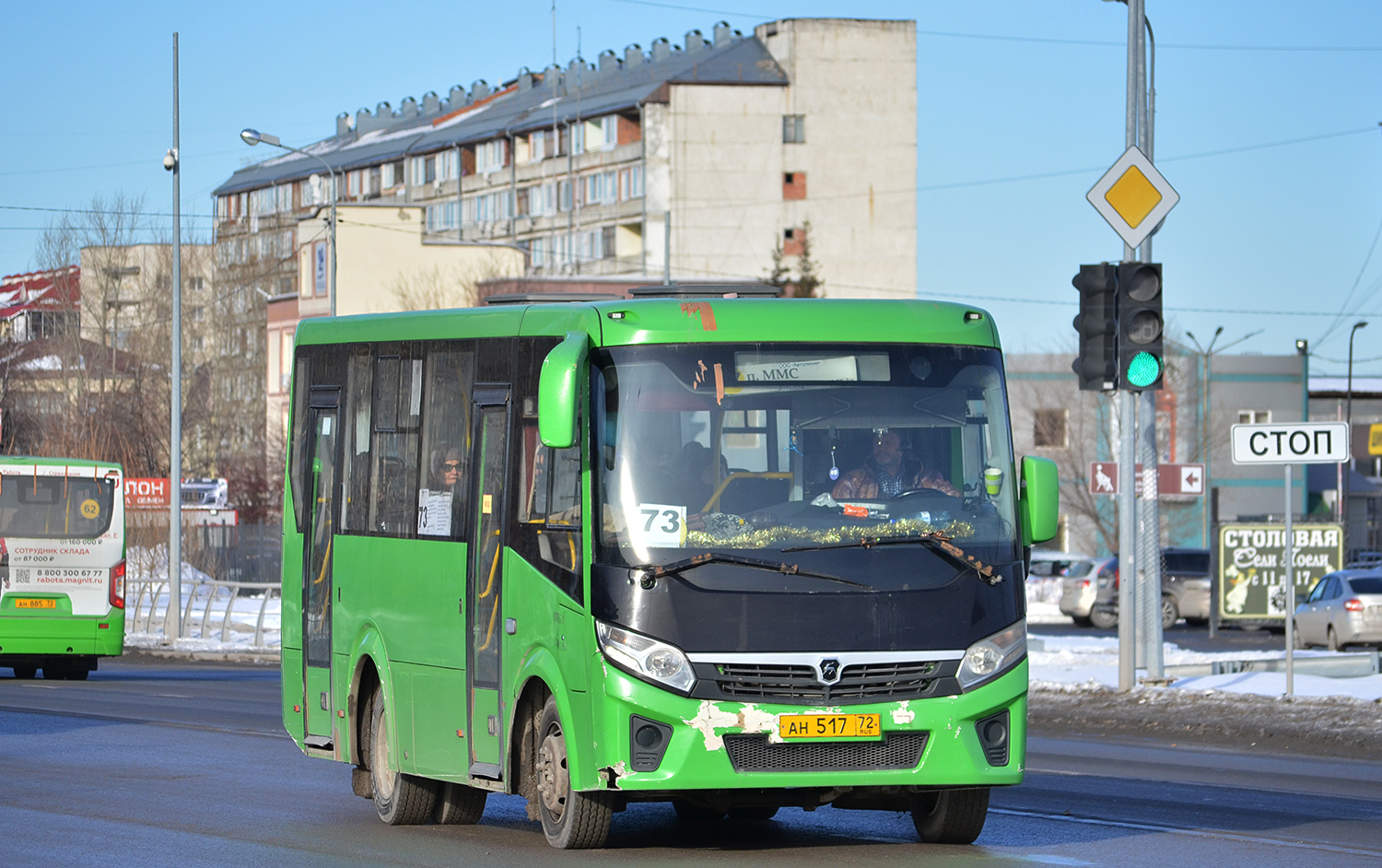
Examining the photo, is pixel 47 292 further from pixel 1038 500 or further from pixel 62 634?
pixel 1038 500

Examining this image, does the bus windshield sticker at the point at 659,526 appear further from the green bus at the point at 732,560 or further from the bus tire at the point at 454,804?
the bus tire at the point at 454,804

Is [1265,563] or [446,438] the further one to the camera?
[1265,563]

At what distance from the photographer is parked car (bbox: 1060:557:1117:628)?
45938 mm

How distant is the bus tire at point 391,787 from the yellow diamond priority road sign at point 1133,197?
1112cm

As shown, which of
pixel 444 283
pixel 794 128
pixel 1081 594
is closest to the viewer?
pixel 1081 594

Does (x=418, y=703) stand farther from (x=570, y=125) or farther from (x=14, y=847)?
(x=570, y=125)

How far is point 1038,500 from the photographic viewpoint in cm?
1002

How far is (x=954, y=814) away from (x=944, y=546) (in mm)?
1449

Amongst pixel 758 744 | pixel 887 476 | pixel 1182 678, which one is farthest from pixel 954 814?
pixel 1182 678

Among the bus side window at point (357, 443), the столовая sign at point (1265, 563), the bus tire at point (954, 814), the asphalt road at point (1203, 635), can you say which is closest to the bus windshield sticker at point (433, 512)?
the bus side window at point (357, 443)

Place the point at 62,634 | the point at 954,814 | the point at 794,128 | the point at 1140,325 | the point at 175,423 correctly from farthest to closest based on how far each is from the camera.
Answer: the point at 794,128
the point at 175,423
the point at 62,634
the point at 1140,325
the point at 954,814

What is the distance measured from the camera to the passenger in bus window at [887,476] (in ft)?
31.7

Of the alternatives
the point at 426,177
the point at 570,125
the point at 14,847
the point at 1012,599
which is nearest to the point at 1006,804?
the point at 1012,599

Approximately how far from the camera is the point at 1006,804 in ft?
40.9
